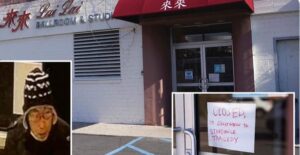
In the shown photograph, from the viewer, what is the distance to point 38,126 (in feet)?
8.44

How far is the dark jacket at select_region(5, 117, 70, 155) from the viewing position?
251 centimetres

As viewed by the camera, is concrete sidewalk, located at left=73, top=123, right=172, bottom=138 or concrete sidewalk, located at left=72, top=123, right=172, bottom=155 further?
concrete sidewalk, located at left=73, top=123, right=172, bottom=138

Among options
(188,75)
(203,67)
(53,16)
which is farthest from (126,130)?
(53,16)

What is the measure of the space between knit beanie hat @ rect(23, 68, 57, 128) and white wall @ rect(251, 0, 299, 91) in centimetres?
817

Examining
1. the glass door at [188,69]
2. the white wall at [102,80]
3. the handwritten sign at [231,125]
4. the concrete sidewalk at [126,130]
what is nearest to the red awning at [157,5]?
the white wall at [102,80]

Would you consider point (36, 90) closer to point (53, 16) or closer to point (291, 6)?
point (291, 6)

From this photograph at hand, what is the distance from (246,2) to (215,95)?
677 centimetres

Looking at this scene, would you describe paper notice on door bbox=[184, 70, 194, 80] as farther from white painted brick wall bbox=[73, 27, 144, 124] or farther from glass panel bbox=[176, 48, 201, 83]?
white painted brick wall bbox=[73, 27, 144, 124]

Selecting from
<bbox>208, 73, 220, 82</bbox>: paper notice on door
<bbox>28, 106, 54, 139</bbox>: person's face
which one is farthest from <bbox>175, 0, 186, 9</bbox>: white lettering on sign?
<bbox>28, 106, 54, 139</bbox>: person's face

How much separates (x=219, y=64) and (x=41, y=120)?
8.89m

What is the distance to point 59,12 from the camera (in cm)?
1280

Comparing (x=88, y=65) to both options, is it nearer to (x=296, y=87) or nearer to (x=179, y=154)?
(x=296, y=87)

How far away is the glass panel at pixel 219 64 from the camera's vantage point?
1090 cm

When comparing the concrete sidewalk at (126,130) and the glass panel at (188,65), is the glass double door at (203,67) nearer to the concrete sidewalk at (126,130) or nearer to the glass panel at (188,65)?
the glass panel at (188,65)
